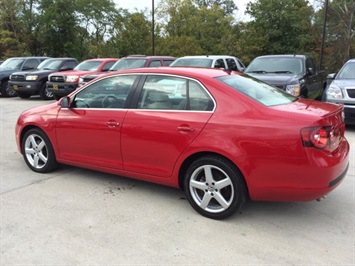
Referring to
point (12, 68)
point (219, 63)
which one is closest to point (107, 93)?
point (219, 63)

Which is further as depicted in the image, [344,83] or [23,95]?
[23,95]

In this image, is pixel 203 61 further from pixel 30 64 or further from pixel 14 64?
pixel 14 64

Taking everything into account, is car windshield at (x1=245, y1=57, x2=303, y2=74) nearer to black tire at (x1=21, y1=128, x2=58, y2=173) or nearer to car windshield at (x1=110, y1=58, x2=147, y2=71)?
car windshield at (x1=110, y1=58, x2=147, y2=71)

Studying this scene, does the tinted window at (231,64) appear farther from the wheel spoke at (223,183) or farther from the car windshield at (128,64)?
the wheel spoke at (223,183)

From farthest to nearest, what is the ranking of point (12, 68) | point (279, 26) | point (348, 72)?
point (279, 26)
point (12, 68)
point (348, 72)

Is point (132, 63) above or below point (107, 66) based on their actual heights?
above

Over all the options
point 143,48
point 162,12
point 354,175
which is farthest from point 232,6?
point 354,175

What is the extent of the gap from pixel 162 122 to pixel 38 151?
2.24 m

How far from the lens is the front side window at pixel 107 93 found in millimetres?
4277

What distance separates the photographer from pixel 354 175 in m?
5.00

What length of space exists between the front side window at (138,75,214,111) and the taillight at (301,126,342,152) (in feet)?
3.16

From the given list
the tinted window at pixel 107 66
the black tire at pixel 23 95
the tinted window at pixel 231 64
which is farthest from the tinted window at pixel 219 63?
the black tire at pixel 23 95

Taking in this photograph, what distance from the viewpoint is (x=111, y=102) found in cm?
434

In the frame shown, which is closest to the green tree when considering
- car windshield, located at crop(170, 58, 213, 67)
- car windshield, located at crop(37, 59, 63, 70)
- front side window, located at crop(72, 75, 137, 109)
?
car windshield, located at crop(37, 59, 63, 70)
